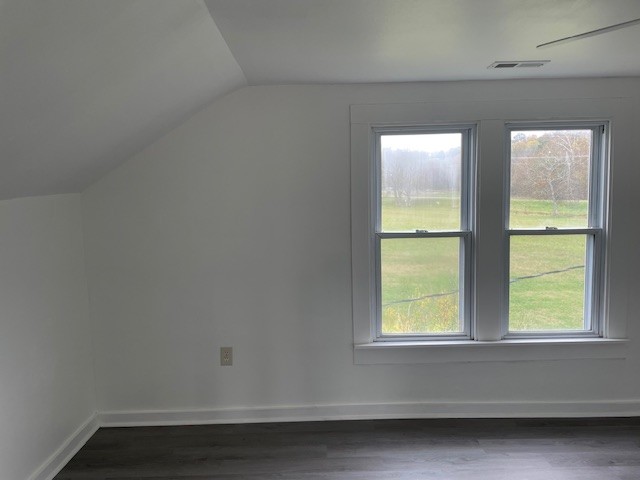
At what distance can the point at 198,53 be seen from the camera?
6.71ft

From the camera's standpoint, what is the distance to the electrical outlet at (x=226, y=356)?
3.10 metres

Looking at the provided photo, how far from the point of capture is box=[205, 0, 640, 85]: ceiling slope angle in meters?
1.70

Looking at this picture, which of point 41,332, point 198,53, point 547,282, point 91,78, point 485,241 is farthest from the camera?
point 547,282

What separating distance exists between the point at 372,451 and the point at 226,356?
3.45 ft

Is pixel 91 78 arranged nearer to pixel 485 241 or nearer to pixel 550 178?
pixel 485 241

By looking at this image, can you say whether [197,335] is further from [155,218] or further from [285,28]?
[285,28]

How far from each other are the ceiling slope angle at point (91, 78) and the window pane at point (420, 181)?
3.49ft

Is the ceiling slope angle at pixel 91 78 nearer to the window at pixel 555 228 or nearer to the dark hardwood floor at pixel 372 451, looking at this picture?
the dark hardwood floor at pixel 372 451

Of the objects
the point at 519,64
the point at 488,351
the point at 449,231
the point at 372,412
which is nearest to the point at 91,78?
the point at 519,64

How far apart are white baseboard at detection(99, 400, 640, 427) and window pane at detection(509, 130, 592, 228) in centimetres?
116

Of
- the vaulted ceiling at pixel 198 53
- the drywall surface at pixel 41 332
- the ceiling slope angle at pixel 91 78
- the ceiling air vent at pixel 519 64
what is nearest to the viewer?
the ceiling slope angle at pixel 91 78

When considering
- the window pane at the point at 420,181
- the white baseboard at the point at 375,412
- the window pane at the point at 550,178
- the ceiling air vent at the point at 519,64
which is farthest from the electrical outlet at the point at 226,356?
the ceiling air vent at the point at 519,64

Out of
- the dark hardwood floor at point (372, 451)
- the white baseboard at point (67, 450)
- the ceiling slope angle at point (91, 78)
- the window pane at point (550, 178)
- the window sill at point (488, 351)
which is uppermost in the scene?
the ceiling slope angle at point (91, 78)

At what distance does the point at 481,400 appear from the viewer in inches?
124
